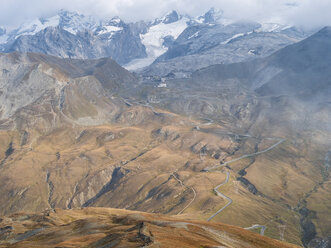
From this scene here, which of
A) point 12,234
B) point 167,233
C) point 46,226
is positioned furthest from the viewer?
point 46,226

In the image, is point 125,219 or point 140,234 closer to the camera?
point 140,234

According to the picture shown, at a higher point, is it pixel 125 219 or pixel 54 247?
pixel 54 247

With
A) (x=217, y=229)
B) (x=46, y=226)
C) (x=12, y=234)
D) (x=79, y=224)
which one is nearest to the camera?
(x=217, y=229)

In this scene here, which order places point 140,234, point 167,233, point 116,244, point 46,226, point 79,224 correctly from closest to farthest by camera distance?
point 116,244
point 140,234
point 167,233
point 79,224
point 46,226

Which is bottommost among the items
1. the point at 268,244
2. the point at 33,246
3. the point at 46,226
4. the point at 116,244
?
the point at 46,226

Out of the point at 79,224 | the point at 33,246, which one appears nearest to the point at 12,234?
the point at 79,224

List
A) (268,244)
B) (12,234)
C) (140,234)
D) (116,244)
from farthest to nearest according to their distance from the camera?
(12,234) → (268,244) → (140,234) → (116,244)

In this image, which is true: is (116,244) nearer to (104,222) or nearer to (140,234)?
(140,234)

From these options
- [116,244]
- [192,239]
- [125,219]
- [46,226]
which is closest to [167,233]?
[192,239]

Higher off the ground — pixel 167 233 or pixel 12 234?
pixel 167 233

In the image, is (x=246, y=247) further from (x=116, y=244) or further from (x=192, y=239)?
(x=116, y=244)
